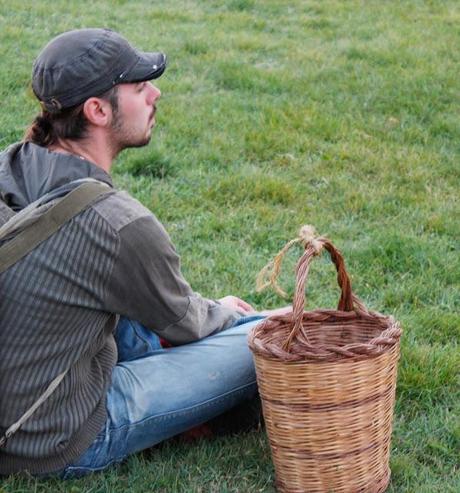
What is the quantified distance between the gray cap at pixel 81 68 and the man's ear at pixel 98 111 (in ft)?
0.08

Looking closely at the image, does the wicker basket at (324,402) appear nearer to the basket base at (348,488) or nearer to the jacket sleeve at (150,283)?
the basket base at (348,488)

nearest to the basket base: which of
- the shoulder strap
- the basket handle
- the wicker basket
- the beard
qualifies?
the wicker basket

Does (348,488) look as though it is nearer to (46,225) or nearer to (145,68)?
(46,225)

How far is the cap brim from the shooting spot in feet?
11.9

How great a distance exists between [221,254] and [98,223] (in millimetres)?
2540

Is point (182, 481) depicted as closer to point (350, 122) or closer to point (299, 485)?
point (299, 485)

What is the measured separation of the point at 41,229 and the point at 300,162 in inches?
163

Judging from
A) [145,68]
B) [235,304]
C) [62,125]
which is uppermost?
[145,68]

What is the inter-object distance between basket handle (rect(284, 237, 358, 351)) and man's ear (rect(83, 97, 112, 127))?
0.83 metres

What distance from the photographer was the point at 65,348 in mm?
3279

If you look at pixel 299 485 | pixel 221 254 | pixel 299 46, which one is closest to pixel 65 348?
pixel 299 485

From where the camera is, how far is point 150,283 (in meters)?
3.29

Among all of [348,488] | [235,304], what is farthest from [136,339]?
[348,488]

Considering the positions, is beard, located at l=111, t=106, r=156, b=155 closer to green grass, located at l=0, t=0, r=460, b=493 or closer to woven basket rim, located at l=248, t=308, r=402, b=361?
woven basket rim, located at l=248, t=308, r=402, b=361
